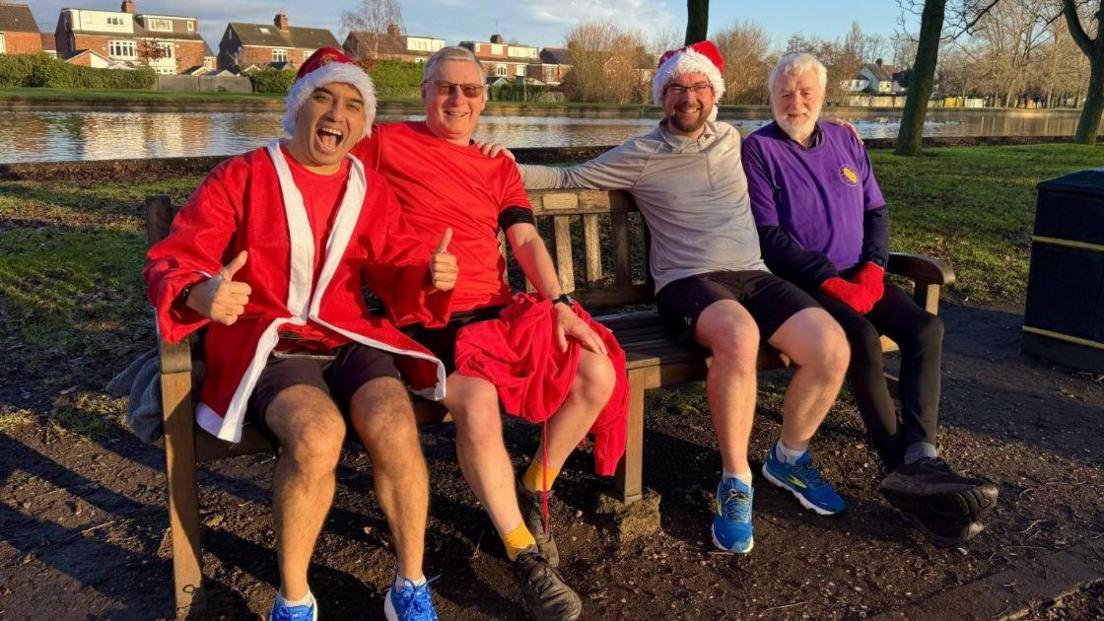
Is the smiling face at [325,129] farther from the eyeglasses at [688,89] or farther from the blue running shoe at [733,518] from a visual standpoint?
the blue running shoe at [733,518]

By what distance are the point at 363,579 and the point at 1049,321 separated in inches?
165

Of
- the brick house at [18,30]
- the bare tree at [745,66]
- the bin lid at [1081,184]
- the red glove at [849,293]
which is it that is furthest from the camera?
the brick house at [18,30]

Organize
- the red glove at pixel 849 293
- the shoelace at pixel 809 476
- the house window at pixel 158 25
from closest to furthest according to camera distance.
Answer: the shoelace at pixel 809 476
the red glove at pixel 849 293
the house window at pixel 158 25

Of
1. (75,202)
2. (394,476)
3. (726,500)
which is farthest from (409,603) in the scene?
(75,202)

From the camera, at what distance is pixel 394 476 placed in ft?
8.29

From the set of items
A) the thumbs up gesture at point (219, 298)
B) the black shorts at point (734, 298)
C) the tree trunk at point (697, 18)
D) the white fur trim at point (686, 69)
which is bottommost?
the black shorts at point (734, 298)

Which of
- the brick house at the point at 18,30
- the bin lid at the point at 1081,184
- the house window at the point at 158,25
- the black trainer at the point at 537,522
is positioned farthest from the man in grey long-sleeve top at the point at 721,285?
the house window at the point at 158,25

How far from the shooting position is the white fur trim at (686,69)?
371 centimetres

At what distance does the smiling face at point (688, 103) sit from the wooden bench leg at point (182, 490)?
2.22 meters

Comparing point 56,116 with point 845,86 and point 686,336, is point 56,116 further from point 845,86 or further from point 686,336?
point 845,86

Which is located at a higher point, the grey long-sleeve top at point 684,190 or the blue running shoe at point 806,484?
the grey long-sleeve top at point 684,190

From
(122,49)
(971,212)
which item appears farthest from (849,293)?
(122,49)

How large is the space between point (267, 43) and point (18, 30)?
22.5m

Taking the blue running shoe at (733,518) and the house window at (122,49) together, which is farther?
the house window at (122,49)
